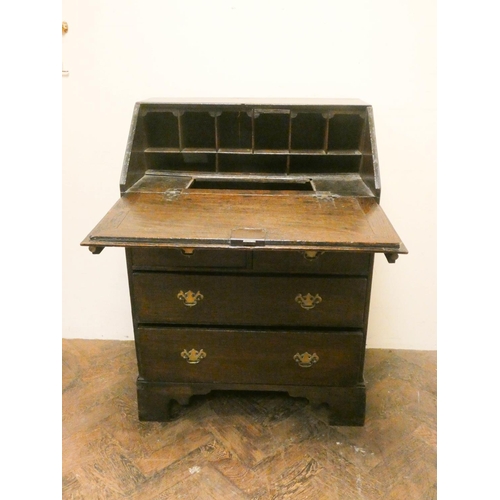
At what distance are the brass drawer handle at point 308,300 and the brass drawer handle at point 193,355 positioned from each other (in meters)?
0.41

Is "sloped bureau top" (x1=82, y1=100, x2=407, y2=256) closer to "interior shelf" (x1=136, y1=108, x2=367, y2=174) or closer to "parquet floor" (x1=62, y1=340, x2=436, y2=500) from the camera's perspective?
"interior shelf" (x1=136, y1=108, x2=367, y2=174)

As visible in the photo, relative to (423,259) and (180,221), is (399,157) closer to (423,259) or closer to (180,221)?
(423,259)

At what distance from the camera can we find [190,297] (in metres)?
1.55

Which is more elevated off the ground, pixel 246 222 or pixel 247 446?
pixel 246 222

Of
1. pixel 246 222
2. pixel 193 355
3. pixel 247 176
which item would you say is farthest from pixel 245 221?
pixel 193 355

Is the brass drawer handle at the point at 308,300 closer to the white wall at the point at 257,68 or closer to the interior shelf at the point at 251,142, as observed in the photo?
the interior shelf at the point at 251,142

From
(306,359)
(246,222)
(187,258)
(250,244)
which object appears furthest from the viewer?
(306,359)

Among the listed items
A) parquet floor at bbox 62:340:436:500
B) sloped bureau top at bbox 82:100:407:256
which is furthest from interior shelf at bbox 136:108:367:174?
parquet floor at bbox 62:340:436:500

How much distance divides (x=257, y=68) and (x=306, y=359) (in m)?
1.20

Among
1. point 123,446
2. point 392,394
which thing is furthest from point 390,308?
point 123,446

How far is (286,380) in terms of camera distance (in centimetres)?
167

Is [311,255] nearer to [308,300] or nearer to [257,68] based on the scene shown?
[308,300]

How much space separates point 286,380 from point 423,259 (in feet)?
3.05

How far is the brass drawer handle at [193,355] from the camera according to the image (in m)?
1.64
